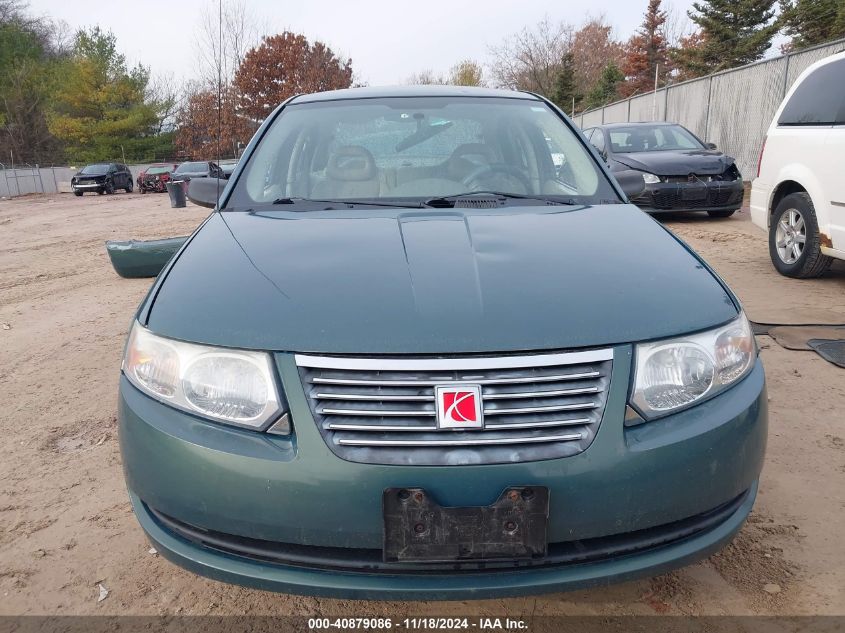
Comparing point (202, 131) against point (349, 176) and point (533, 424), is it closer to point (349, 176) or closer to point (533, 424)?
point (349, 176)

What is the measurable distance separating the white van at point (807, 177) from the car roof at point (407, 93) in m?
3.06

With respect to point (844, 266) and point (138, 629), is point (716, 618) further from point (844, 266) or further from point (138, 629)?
point (844, 266)

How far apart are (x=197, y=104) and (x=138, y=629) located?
4559cm

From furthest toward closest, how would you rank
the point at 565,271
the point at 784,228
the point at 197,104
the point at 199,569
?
1. the point at 197,104
2. the point at 784,228
3. the point at 565,271
4. the point at 199,569

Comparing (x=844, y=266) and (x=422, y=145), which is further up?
(x=422, y=145)

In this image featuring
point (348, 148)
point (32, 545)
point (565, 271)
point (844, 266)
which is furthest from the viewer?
point (844, 266)

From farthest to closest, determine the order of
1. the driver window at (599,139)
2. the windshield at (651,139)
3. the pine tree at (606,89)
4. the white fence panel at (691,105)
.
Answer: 1. the pine tree at (606,89)
2. the white fence panel at (691,105)
3. the driver window at (599,139)
4. the windshield at (651,139)

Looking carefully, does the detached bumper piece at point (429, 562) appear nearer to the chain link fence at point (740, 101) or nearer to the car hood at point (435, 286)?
the car hood at point (435, 286)

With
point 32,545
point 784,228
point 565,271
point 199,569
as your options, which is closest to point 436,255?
point 565,271

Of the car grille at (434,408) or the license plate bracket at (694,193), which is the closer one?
the car grille at (434,408)

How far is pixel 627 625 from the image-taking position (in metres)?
1.82

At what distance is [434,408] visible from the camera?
56.9 inches

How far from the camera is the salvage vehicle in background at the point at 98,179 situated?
28.2 m

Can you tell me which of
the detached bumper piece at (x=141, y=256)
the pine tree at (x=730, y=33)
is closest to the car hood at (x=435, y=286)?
the detached bumper piece at (x=141, y=256)
